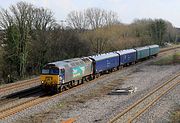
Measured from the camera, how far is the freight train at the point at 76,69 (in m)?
29.8

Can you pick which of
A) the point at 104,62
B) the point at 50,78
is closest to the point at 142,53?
the point at 104,62

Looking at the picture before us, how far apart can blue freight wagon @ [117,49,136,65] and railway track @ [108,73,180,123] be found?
53.1ft

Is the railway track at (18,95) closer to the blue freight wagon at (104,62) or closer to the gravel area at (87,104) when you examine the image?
the gravel area at (87,104)

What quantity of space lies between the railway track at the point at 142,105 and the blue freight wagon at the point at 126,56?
53.1 feet

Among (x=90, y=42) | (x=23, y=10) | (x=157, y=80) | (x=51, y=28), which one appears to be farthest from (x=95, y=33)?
(x=157, y=80)

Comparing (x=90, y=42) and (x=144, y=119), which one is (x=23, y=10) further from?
(x=144, y=119)

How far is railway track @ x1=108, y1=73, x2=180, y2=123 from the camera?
66.6 feet

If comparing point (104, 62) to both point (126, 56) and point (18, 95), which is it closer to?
point (126, 56)

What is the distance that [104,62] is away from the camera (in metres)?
42.0

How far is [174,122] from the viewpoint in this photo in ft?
62.4

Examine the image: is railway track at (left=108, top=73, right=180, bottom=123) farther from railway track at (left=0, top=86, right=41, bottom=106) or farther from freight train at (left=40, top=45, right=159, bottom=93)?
railway track at (left=0, top=86, right=41, bottom=106)

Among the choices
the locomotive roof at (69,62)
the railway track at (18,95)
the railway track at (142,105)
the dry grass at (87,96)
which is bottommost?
the railway track at (18,95)

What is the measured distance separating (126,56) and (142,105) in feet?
92.6

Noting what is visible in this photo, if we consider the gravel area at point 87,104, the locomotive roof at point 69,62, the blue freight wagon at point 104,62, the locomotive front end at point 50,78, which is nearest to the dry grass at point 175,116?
the gravel area at point 87,104
